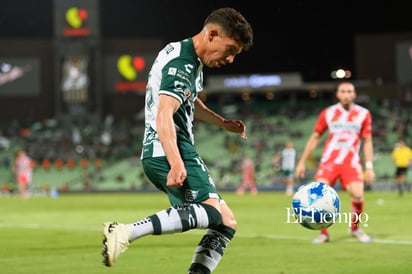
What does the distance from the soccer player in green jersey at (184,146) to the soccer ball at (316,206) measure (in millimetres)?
3377

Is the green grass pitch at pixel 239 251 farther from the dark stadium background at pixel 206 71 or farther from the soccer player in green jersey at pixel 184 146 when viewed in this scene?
the dark stadium background at pixel 206 71

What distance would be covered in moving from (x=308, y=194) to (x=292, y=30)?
56.3 metres

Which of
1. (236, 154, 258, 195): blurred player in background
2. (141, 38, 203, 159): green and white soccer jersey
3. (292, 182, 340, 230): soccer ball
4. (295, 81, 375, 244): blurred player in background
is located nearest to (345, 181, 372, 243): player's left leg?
(295, 81, 375, 244): blurred player in background

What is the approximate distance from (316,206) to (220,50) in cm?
399

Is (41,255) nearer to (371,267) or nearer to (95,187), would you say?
(371,267)

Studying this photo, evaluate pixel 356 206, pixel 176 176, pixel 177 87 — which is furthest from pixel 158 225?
pixel 356 206

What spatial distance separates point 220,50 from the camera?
6.66m

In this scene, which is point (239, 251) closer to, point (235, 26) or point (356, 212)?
point (356, 212)

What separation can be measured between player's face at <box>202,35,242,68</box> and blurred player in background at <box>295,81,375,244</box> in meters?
6.93

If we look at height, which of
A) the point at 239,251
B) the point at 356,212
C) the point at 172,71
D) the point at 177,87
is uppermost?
the point at 172,71

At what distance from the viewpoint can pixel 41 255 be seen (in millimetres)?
11703

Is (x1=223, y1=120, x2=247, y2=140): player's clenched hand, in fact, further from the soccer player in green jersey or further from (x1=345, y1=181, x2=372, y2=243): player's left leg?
(x1=345, y1=181, x2=372, y2=243): player's left leg

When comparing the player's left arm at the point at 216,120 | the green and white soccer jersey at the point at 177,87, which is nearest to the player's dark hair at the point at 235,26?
the green and white soccer jersey at the point at 177,87

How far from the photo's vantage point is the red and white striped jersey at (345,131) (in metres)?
13.6
